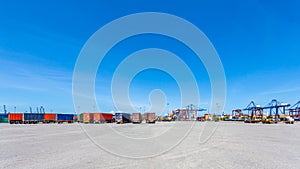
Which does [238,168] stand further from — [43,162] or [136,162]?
[43,162]

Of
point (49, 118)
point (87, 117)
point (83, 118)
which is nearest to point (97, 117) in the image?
point (87, 117)

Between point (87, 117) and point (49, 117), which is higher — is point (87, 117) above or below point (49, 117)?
above

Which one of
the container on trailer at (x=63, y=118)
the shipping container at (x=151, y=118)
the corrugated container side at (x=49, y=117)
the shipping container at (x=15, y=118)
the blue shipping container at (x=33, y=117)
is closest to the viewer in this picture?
the shipping container at (x=151, y=118)

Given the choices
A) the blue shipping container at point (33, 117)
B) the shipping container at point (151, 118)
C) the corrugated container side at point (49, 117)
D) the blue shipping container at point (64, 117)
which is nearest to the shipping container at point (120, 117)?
the shipping container at point (151, 118)

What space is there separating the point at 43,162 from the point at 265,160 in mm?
7783

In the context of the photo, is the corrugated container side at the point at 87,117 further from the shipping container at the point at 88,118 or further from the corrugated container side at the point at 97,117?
the corrugated container side at the point at 97,117

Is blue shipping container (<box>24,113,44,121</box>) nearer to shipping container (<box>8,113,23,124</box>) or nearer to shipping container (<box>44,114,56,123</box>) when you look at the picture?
shipping container (<box>8,113,23,124</box>)

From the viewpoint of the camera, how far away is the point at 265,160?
23.0ft

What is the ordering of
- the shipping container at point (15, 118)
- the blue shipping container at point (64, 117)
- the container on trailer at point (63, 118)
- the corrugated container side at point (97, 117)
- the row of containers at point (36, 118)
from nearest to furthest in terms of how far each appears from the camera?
the corrugated container side at point (97, 117) < the shipping container at point (15, 118) < the row of containers at point (36, 118) < the container on trailer at point (63, 118) < the blue shipping container at point (64, 117)

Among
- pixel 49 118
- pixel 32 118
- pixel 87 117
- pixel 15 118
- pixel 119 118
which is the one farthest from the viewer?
pixel 49 118

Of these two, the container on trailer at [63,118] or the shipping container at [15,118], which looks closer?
the shipping container at [15,118]

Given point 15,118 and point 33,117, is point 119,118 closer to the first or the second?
point 33,117

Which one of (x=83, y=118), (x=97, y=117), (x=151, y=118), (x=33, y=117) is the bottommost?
(x=33, y=117)

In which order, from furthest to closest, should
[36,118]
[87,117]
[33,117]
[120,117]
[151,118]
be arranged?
1. [36,118]
2. [33,117]
3. [87,117]
4. [151,118]
5. [120,117]
